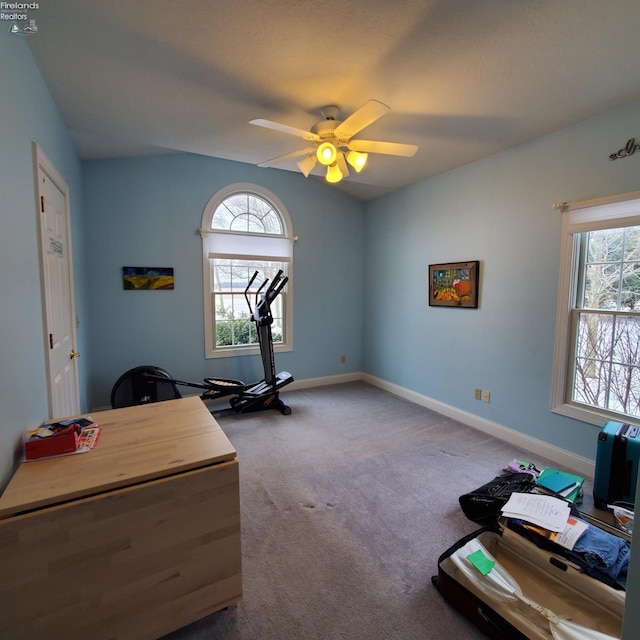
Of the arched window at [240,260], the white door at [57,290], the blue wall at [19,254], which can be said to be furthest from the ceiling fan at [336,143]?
the arched window at [240,260]

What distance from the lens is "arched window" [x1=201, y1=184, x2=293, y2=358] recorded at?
4.05 metres

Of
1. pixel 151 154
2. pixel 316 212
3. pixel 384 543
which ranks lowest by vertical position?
pixel 384 543

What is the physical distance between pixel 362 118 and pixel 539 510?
2.44m

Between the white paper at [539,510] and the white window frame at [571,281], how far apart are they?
1.10m

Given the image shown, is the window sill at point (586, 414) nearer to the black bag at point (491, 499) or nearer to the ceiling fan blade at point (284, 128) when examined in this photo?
the black bag at point (491, 499)

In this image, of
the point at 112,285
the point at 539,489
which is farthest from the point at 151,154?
the point at 539,489

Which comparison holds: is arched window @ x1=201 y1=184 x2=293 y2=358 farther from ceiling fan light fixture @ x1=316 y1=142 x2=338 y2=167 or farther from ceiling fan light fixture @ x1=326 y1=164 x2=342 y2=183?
ceiling fan light fixture @ x1=316 y1=142 x2=338 y2=167

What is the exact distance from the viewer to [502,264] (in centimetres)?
313

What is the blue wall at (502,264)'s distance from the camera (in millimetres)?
→ 2557

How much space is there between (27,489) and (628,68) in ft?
11.5

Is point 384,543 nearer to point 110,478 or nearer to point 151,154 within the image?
point 110,478

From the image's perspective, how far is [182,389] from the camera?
Result: 12.9ft

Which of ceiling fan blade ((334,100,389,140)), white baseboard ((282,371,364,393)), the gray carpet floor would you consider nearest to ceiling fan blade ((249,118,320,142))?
ceiling fan blade ((334,100,389,140))

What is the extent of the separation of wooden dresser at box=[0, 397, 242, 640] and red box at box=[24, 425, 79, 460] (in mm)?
48
